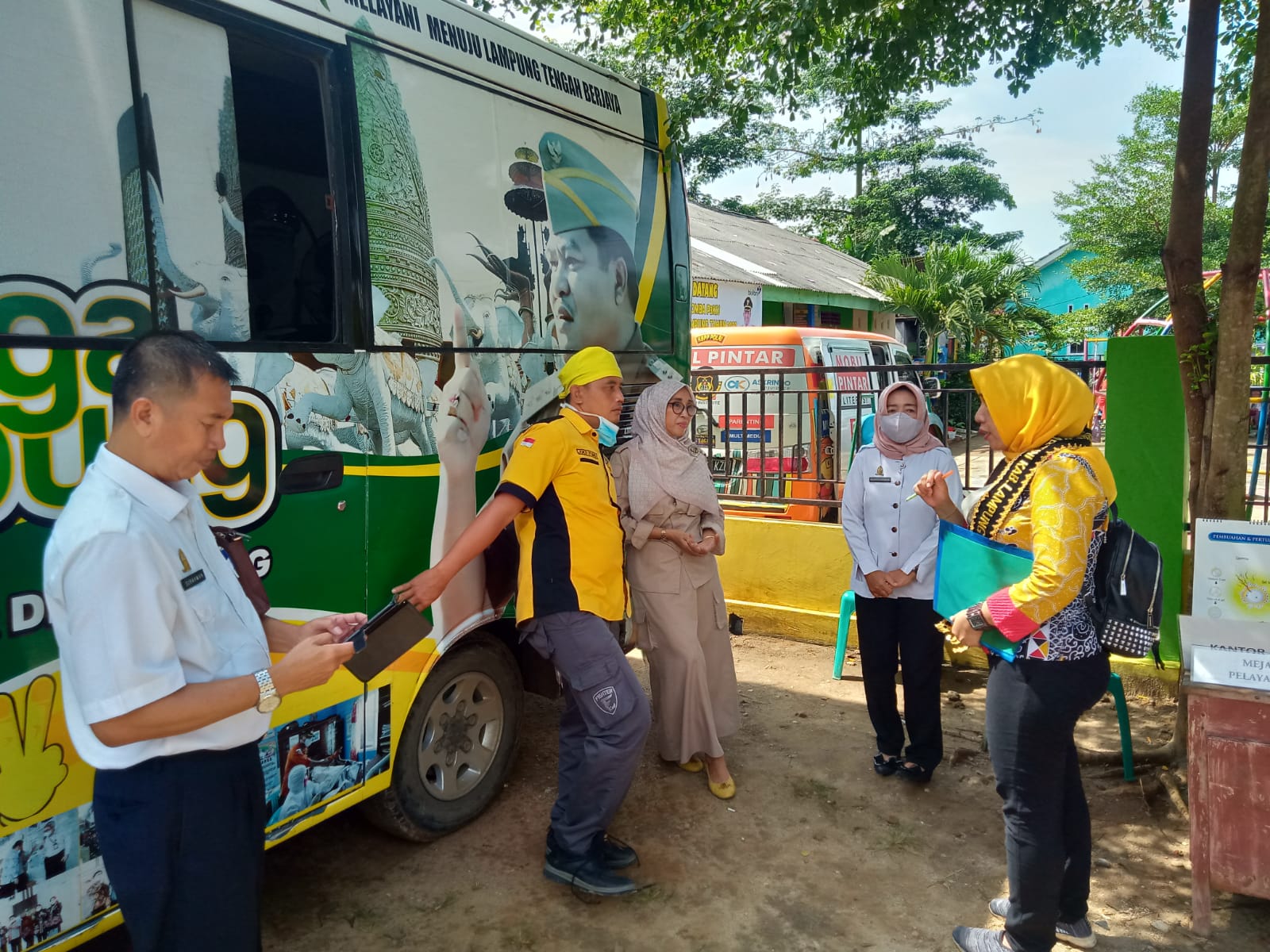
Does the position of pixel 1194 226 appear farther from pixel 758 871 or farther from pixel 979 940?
pixel 758 871

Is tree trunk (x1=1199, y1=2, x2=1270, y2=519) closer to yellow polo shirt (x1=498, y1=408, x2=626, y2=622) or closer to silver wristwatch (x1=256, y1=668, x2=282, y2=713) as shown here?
yellow polo shirt (x1=498, y1=408, x2=626, y2=622)

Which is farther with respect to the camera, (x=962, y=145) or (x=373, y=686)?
(x=962, y=145)

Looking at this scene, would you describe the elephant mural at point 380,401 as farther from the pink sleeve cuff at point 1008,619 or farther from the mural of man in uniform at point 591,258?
the pink sleeve cuff at point 1008,619

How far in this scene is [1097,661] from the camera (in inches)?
97.2

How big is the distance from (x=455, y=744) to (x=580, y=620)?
2.56 feet

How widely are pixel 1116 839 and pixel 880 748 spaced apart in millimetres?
956

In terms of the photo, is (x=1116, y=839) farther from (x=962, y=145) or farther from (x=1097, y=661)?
(x=962, y=145)

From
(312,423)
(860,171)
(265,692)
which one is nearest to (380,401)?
(312,423)

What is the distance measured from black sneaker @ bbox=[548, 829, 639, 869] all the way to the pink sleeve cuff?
5.05 ft

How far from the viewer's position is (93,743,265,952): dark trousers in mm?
1623

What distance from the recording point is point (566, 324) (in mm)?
3627

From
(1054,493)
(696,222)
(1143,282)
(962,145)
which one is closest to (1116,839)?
(1054,493)

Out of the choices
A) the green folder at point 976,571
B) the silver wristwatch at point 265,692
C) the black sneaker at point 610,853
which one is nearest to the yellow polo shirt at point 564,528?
the black sneaker at point 610,853

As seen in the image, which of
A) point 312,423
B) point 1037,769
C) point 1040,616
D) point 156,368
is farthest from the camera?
point 312,423
